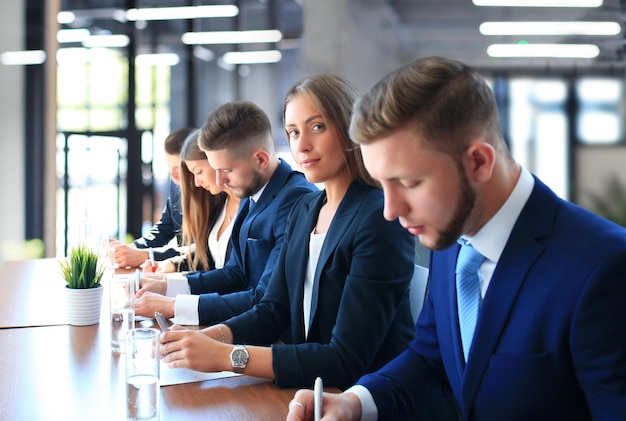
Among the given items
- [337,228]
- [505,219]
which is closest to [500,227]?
[505,219]

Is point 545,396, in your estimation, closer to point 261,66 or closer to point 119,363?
point 119,363

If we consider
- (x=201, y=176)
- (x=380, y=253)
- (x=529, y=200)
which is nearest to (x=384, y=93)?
(x=529, y=200)

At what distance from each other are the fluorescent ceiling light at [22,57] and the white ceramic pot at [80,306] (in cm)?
494

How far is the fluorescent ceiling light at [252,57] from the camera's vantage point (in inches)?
284

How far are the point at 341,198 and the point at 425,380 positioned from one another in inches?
24.0

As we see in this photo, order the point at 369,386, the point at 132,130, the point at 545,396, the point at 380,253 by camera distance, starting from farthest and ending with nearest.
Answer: the point at 132,130 < the point at 380,253 < the point at 369,386 < the point at 545,396

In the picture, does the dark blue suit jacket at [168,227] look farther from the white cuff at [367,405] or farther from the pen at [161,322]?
the white cuff at [367,405]

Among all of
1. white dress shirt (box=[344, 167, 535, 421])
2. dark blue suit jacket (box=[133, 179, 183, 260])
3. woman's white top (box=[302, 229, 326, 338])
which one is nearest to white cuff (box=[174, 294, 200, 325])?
woman's white top (box=[302, 229, 326, 338])

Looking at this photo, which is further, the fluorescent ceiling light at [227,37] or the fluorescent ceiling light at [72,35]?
the fluorescent ceiling light at [227,37]

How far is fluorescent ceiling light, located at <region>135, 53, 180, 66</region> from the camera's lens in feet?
23.2

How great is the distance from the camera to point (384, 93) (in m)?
1.30

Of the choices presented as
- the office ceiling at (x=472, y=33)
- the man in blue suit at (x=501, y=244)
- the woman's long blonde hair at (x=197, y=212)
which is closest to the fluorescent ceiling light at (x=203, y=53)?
the office ceiling at (x=472, y=33)

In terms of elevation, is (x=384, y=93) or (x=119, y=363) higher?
(x=384, y=93)

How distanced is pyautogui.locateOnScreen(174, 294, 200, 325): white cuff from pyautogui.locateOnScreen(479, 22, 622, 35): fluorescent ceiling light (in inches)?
195
